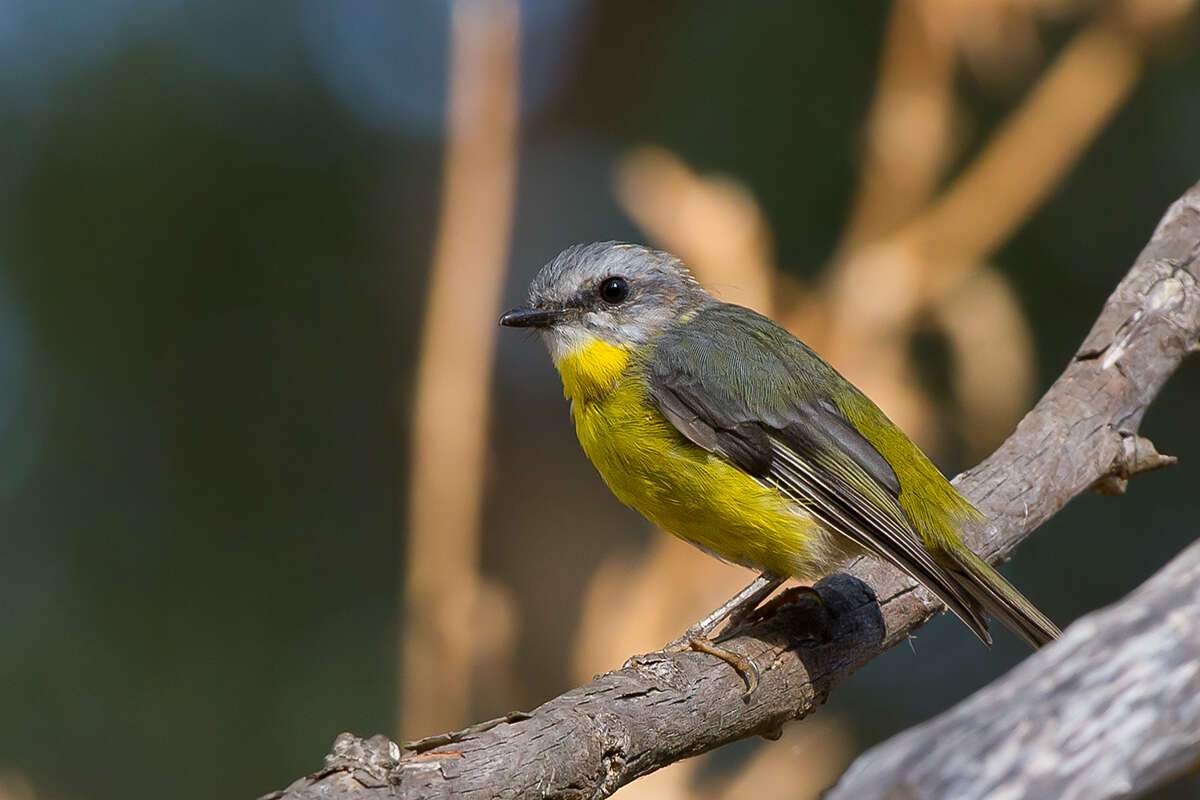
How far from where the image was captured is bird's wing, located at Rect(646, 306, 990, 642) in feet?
11.2

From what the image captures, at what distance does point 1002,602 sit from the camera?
3.46 meters

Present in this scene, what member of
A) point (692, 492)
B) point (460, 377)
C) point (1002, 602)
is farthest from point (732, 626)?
point (460, 377)

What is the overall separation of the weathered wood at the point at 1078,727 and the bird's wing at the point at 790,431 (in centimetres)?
146

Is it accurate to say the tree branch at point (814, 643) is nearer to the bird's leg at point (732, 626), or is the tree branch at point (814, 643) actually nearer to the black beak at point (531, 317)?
the bird's leg at point (732, 626)

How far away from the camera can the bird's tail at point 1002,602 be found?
345 centimetres

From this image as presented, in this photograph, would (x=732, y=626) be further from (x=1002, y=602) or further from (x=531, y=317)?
(x=531, y=317)

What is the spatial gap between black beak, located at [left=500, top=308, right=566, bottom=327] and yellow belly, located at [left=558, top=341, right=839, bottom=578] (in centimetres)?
38

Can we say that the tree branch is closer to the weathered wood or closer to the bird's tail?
the bird's tail

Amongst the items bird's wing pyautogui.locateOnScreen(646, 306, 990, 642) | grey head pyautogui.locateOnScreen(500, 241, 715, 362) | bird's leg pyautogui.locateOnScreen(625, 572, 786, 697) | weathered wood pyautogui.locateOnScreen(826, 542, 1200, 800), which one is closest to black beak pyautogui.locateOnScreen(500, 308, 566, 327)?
grey head pyautogui.locateOnScreen(500, 241, 715, 362)

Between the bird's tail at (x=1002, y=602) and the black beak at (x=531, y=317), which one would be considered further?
the black beak at (x=531, y=317)

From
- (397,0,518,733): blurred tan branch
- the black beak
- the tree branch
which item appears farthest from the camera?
(397,0,518,733): blurred tan branch

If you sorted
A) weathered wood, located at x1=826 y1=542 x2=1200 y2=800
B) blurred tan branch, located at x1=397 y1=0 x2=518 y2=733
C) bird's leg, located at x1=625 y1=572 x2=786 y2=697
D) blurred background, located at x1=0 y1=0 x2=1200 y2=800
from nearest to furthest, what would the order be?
1. weathered wood, located at x1=826 y1=542 x2=1200 y2=800
2. bird's leg, located at x1=625 y1=572 x2=786 y2=697
3. blurred tan branch, located at x1=397 y1=0 x2=518 y2=733
4. blurred background, located at x1=0 y1=0 x2=1200 y2=800

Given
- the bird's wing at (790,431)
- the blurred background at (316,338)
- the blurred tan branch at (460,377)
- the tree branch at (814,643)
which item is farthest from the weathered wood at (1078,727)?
the blurred background at (316,338)

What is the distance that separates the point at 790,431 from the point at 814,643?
2.01 ft
